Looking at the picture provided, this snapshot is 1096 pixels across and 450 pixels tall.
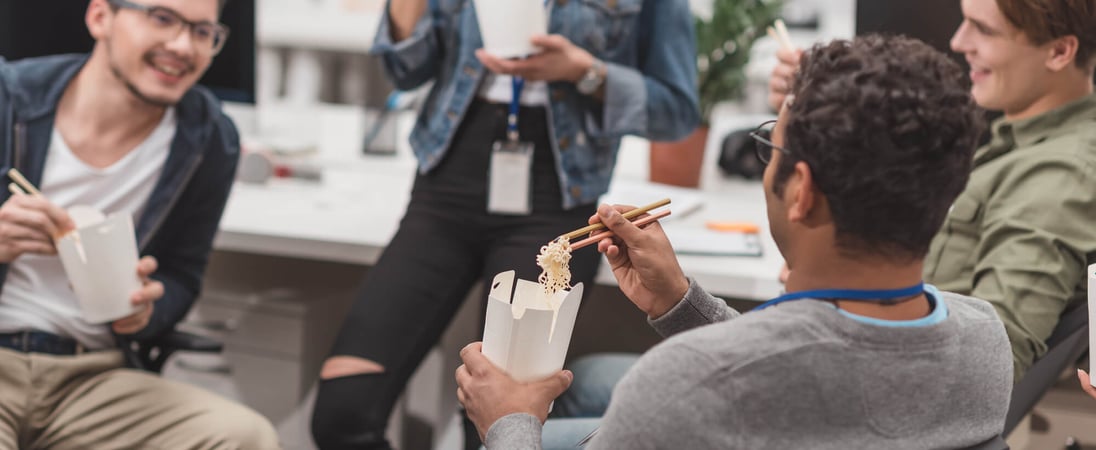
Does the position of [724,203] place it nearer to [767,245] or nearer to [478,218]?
[767,245]

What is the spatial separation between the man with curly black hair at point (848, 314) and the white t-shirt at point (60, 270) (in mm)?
1314

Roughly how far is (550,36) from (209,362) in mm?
1341

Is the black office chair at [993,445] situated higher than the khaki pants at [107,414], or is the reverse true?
the black office chair at [993,445]

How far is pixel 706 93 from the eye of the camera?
Result: 285 cm

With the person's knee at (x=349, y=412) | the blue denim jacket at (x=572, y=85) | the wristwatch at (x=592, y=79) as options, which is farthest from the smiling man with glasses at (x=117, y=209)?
the wristwatch at (x=592, y=79)

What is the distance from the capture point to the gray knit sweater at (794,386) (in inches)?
38.5

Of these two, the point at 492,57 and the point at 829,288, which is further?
the point at 492,57

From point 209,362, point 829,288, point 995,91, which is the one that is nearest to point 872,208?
point 829,288

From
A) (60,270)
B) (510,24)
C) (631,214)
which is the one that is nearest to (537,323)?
(631,214)

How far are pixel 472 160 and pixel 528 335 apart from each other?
37.1 inches

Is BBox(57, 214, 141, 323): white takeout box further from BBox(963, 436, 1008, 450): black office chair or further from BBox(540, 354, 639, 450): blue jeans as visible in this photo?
BBox(963, 436, 1008, 450): black office chair

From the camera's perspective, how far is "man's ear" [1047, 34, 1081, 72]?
179cm

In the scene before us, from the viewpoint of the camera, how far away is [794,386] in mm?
987

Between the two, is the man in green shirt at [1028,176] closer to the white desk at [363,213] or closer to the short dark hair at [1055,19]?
the short dark hair at [1055,19]
